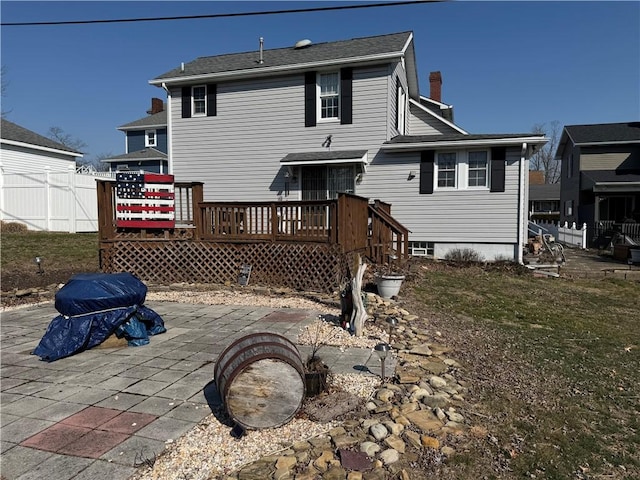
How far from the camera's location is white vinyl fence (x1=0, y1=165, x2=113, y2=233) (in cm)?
1688

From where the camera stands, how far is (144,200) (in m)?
9.17

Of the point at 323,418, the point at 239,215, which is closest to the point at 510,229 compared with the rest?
the point at 239,215

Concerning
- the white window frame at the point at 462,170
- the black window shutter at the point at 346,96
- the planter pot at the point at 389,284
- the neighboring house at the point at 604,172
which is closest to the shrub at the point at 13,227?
the black window shutter at the point at 346,96

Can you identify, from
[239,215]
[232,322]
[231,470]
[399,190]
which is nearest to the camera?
[231,470]

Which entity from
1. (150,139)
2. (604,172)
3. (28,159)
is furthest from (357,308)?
(150,139)

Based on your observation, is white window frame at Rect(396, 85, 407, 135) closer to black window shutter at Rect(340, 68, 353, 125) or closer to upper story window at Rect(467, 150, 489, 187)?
black window shutter at Rect(340, 68, 353, 125)

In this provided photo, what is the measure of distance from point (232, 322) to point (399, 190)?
8458 millimetres

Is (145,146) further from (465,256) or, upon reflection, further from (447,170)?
(465,256)

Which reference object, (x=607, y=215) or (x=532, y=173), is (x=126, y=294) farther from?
(x=532, y=173)

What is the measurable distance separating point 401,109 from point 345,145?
2.99 m

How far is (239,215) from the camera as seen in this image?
9172 mm

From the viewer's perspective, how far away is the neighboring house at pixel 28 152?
2061cm

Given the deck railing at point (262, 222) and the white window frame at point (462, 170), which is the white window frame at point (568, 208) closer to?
the white window frame at point (462, 170)

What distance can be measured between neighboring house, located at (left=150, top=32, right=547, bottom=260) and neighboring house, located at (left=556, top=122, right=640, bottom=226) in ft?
39.2
